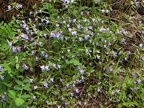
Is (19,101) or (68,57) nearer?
(19,101)

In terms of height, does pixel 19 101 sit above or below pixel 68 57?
below

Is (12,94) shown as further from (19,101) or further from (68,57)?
(68,57)

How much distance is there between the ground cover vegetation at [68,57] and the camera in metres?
3.16

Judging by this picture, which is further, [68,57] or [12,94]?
Answer: [68,57]

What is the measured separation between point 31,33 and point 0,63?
48cm

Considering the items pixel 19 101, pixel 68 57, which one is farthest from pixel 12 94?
pixel 68 57

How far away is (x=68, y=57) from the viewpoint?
337 centimetres

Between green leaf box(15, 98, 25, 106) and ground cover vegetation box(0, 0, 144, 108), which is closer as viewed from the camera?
green leaf box(15, 98, 25, 106)

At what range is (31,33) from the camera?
3428 millimetres

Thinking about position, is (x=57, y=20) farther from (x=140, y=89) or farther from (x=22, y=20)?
(x=140, y=89)

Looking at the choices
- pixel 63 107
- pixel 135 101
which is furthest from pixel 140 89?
pixel 63 107

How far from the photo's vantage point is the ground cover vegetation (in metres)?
3.16

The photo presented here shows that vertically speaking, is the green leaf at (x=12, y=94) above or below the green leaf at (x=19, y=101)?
above

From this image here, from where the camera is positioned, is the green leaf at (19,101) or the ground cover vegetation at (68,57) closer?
the green leaf at (19,101)
